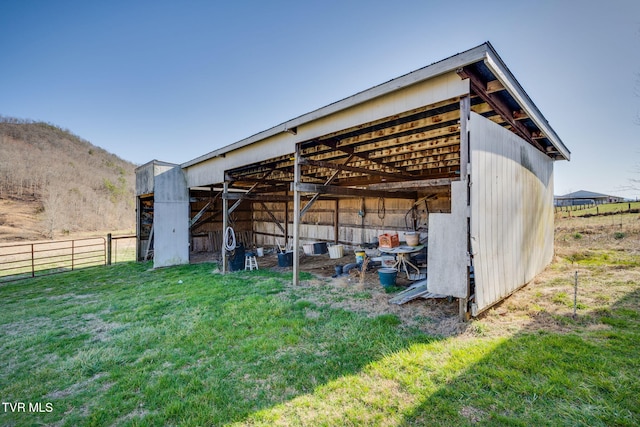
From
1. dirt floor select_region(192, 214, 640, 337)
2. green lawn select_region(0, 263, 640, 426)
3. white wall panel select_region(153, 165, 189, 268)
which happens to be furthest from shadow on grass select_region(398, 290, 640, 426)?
white wall panel select_region(153, 165, 189, 268)

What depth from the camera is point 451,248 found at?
3.35m

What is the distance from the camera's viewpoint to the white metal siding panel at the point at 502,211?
3.36m

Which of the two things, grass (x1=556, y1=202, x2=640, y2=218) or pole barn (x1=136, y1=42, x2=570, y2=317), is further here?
grass (x1=556, y1=202, x2=640, y2=218)

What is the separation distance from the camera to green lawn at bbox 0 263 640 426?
1955 millimetres

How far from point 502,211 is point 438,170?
15.7 feet

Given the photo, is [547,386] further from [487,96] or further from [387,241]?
[387,241]

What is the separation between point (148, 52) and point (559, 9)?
653 inches

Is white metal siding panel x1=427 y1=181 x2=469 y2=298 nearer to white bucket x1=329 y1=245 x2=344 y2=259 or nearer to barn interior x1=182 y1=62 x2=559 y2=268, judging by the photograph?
barn interior x1=182 y1=62 x2=559 y2=268

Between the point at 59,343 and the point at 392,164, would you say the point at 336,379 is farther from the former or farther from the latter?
the point at 392,164

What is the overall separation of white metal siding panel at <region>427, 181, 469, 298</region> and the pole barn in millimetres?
12

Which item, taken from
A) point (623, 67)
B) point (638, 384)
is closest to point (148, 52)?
point (638, 384)

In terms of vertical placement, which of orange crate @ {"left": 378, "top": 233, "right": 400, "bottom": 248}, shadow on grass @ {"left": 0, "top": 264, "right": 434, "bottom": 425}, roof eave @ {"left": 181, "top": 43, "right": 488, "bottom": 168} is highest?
roof eave @ {"left": 181, "top": 43, "right": 488, "bottom": 168}

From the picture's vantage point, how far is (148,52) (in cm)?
1338

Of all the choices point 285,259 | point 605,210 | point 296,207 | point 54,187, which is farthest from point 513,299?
point 54,187
